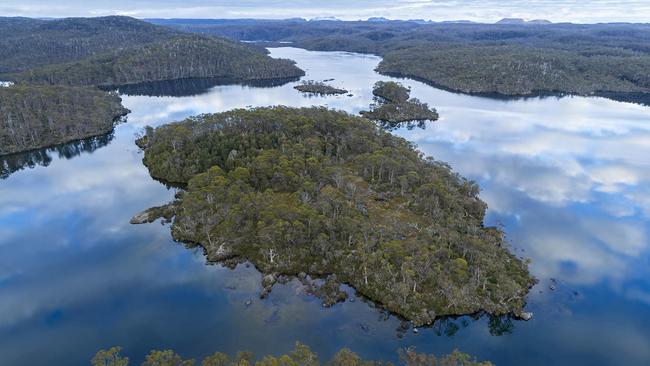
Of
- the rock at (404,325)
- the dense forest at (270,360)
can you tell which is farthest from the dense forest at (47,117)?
the rock at (404,325)

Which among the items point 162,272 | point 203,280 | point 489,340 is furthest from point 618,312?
point 162,272

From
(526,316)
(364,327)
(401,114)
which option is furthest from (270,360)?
(401,114)

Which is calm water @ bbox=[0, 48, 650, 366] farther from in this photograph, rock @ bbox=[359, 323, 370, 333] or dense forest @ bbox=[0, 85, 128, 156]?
dense forest @ bbox=[0, 85, 128, 156]

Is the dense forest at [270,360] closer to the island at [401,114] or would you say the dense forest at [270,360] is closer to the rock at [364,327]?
the rock at [364,327]

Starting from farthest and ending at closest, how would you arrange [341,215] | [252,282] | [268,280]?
[341,215] → [252,282] → [268,280]

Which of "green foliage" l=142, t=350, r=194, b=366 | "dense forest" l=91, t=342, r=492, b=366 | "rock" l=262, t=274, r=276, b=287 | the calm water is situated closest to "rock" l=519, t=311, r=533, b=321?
the calm water

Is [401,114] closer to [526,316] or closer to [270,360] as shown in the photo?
[526,316]
